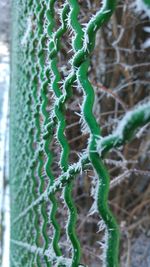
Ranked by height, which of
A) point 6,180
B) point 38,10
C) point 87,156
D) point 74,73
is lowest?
point 6,180

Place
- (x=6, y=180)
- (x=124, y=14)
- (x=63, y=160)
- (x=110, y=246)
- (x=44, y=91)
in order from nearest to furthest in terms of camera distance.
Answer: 1. (x=110, y=246)
2. (x=63, y=160)
3. (x=44, y=91)
4. (x=124, y=14)
5. (x=6, y=180)

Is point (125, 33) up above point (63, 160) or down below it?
above

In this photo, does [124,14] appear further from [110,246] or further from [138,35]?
[110,246]

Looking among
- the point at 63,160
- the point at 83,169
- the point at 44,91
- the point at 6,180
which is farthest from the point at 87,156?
the point at 6,180

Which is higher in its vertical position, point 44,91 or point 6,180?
point 44,91

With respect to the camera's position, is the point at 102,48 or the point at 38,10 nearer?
the point at 38,10

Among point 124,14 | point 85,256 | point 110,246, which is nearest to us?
point 110,246

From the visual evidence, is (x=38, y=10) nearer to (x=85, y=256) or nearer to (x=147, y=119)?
(x=147, y=119)

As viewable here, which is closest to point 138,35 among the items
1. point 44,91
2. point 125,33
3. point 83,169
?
point 125,33

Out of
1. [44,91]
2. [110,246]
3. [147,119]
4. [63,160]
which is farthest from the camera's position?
[44,91]
